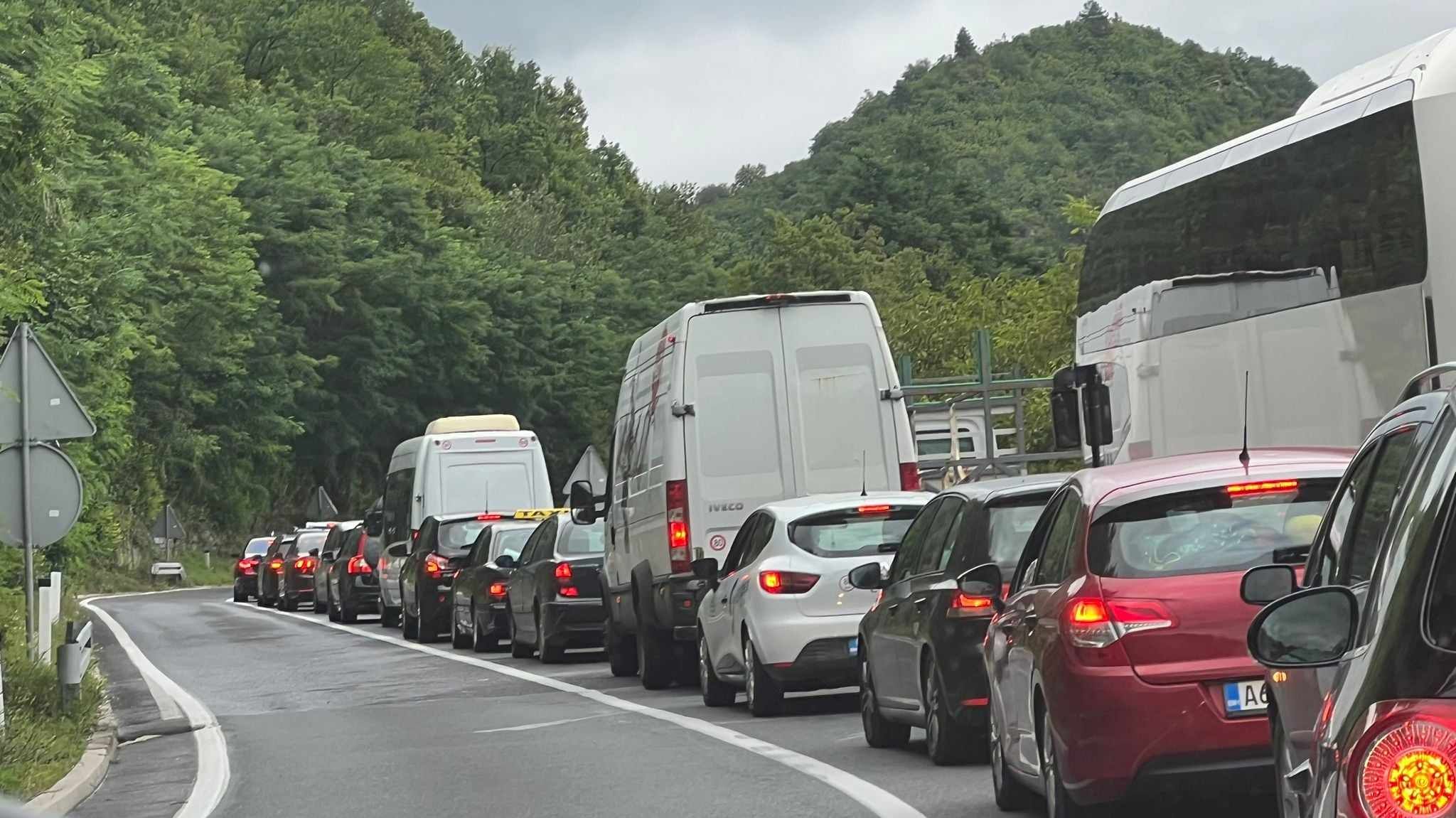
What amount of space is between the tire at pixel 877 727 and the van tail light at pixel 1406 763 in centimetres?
951

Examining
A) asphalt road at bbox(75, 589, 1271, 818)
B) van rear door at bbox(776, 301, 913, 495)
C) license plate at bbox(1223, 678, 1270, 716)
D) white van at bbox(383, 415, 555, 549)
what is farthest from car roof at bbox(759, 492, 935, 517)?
white van at bbox(383, 415, 555, 549)

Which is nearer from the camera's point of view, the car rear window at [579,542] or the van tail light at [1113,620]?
the van tail light at [1113,620]

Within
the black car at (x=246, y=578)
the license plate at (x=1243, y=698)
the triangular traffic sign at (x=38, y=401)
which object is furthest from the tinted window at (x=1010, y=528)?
the black car at (x=246, y=578)

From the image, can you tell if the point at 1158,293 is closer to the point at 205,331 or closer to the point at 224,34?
the point at 205,331

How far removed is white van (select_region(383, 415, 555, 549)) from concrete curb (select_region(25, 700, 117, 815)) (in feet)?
56.6

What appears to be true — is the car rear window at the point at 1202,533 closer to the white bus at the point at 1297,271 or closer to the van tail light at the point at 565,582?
the white bus at the point at 1297,271

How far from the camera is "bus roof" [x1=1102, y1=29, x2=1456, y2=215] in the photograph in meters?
15.5

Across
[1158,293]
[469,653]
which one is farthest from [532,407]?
[1158,293]

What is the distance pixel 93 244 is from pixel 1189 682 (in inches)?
1454

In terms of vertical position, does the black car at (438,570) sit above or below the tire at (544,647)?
above

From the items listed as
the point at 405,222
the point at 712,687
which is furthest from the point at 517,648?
the point at 405,222

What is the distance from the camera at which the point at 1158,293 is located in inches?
836

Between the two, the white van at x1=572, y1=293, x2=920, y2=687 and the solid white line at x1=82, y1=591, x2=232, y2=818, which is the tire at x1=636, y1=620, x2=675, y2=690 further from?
the solid white line at x1=82, y1=591, x2=232, y2=818

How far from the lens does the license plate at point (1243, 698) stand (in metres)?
8.81
